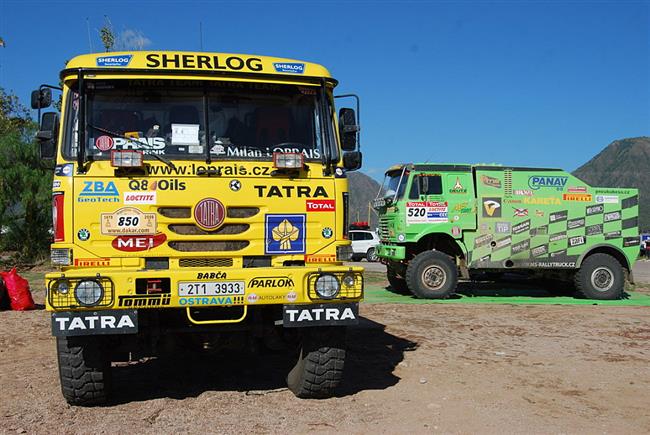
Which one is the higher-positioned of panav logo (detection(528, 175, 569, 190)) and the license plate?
panav logo (detection(528, 175, 569, 190))

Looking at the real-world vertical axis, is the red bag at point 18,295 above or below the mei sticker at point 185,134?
below

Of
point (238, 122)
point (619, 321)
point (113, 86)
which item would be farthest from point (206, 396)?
point (619, 321)

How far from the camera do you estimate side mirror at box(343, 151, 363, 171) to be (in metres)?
5.90

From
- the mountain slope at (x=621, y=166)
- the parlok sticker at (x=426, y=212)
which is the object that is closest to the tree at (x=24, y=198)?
the parlok sticker at (x=426, y=212)

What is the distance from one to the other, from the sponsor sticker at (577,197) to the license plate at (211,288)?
1052 cm

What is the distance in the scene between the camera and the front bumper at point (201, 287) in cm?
482

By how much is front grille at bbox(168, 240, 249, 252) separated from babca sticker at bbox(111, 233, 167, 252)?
11 cm

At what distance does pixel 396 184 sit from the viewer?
1426cm

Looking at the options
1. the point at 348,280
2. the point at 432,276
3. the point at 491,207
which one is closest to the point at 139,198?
the point at 348,280

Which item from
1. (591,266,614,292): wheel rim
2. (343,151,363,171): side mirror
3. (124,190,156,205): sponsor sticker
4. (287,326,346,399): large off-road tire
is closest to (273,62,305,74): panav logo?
(343,151,363,171): side mirror

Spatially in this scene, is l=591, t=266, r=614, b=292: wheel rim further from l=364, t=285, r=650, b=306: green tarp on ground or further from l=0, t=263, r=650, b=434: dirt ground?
l=0, t=263, r=650, b=434: dirt ground

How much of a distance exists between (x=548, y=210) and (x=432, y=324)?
525 centimetres

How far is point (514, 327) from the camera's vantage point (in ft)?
32.1

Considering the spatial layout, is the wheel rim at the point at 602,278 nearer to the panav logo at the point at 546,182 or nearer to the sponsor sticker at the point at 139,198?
the panav logo at the point at 546,182
